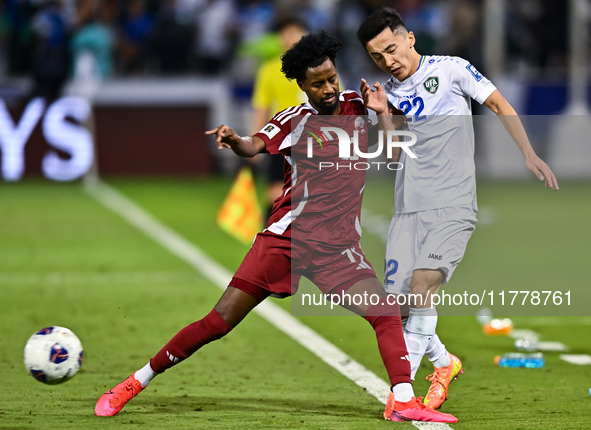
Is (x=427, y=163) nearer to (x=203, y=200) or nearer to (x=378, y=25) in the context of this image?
(x=378, y=25)

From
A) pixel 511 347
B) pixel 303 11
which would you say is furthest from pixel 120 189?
pixel 511 347

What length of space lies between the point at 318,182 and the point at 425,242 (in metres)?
0.64

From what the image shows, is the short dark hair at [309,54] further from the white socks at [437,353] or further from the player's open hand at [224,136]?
the white socks at [437,353]

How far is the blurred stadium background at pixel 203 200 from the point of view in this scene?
5.60m

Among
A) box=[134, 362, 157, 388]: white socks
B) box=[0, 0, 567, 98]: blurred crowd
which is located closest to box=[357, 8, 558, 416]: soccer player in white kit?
box=[134, 362, 157, 388]: white socks

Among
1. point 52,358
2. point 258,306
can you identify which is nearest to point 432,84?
point 52,358

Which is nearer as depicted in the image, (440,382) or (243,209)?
(440,382)

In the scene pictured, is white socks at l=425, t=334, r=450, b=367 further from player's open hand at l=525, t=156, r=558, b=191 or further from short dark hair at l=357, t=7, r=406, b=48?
short dark hair at l=357, t=7, r=406, b=48

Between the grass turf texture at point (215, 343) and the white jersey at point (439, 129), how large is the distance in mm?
1130

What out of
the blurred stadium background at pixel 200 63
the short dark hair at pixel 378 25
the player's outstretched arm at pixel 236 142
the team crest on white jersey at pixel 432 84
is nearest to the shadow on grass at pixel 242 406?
the player's outstretched arm at pixel 236 142

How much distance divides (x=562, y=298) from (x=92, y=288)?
4.31 m

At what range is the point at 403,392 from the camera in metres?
4.89

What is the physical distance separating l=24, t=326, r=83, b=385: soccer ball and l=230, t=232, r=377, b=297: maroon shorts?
0.95m

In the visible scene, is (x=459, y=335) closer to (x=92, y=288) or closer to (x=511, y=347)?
(x=511, y=347)
